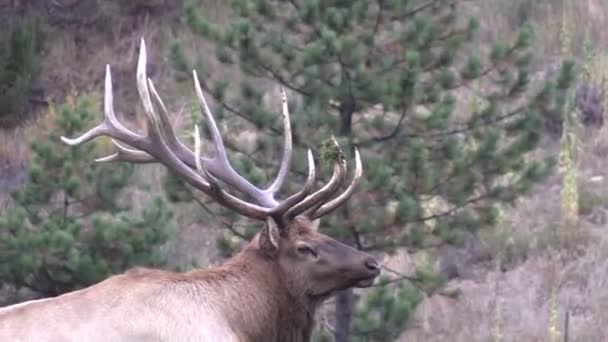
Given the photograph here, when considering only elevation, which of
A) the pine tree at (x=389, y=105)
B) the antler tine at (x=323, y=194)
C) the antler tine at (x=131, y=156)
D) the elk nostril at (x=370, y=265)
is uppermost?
the pine tree at (x=389, y=105)

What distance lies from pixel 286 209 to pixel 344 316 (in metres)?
4.04

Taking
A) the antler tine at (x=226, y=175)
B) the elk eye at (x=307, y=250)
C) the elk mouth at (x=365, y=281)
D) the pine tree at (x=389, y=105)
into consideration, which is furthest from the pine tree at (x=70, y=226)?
the elk mouth at (x=365, y=281)

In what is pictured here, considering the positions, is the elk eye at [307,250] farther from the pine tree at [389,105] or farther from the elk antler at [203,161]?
the pine tree at [389,105]

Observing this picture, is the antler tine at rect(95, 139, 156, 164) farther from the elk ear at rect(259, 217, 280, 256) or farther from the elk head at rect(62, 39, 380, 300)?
the elk ear at rect(259, 217, 280, 256)

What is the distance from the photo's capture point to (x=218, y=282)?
790cm

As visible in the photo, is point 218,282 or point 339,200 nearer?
point 218,282

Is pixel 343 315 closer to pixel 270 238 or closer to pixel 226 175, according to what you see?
pixel 226 175

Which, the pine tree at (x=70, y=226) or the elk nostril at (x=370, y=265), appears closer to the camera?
the elk nostril at (x=370, y=265)

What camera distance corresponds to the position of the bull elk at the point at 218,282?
7.32m

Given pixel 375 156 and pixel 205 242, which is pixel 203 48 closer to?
pixel 205 242

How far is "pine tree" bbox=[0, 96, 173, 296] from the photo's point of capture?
36.1 ft

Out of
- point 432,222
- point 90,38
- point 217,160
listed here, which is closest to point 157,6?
point 90,38

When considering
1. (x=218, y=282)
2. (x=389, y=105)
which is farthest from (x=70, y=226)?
(x=218, y=282)

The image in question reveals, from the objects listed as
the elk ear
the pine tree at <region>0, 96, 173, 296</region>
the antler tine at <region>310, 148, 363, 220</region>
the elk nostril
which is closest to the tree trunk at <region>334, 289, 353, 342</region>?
the pine tree at <region>0, 96, 173, 296</region>
